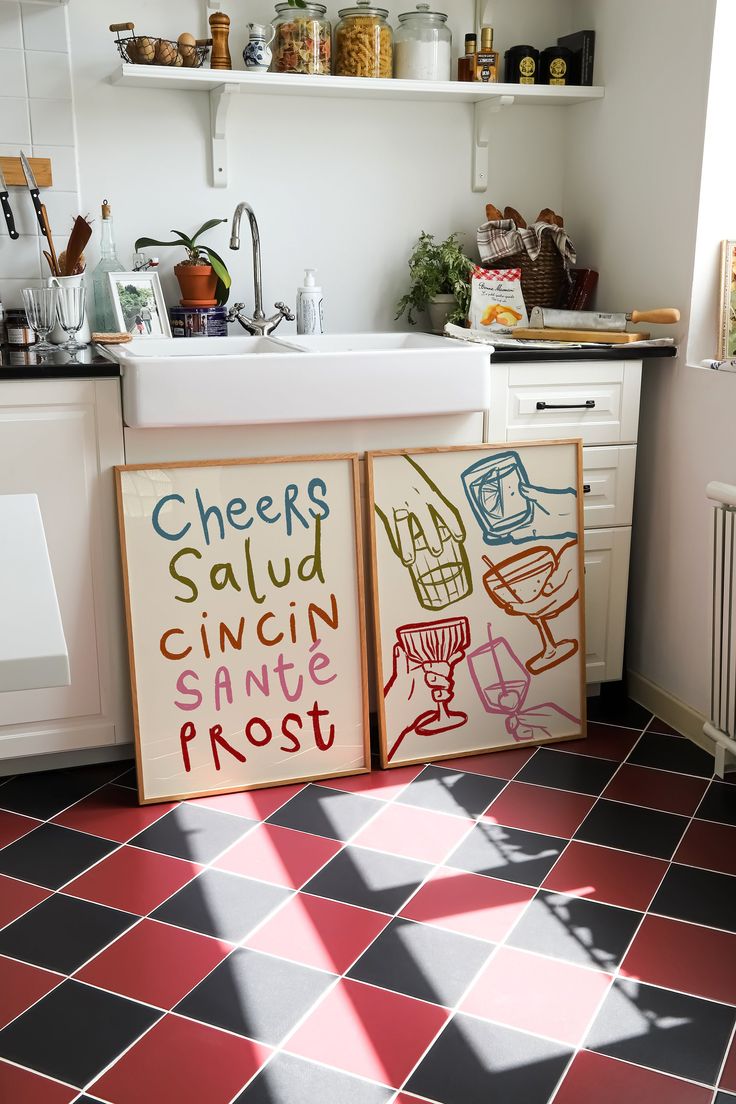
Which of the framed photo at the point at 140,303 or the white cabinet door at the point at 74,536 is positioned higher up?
the framed photo at the point at 140,303

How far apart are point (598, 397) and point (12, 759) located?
1663 mm

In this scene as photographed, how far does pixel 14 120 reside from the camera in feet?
8.41

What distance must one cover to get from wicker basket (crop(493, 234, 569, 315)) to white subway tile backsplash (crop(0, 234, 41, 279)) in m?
1.25

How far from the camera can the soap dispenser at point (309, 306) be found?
2.79 meters

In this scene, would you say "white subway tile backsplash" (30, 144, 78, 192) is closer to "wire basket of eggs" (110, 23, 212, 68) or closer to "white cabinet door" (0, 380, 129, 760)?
"wire basket of eggs" (110, 23, 212, 68)

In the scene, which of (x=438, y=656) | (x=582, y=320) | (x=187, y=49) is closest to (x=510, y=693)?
(x=438, y=656)

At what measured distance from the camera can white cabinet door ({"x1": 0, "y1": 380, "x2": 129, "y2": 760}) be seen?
221 centimetres

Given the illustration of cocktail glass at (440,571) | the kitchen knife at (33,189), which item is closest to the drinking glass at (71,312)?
the kitchen knife at (33,189)

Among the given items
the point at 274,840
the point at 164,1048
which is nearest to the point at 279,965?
the point at 164,1048

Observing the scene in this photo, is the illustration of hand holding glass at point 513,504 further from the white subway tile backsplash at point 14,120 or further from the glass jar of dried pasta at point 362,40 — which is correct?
the white subway tile backsplash at point 14,120

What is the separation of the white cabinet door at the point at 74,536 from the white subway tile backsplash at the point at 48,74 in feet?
2.88

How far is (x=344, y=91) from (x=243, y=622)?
1454 mm

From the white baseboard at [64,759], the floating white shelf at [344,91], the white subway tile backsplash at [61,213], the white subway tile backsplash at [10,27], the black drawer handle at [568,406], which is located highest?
the white subway tile backsplash at [10,27]

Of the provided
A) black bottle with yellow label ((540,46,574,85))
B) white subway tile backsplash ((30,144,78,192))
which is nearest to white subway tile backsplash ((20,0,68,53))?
white subway tile backsplash ((30,144,78,192))
